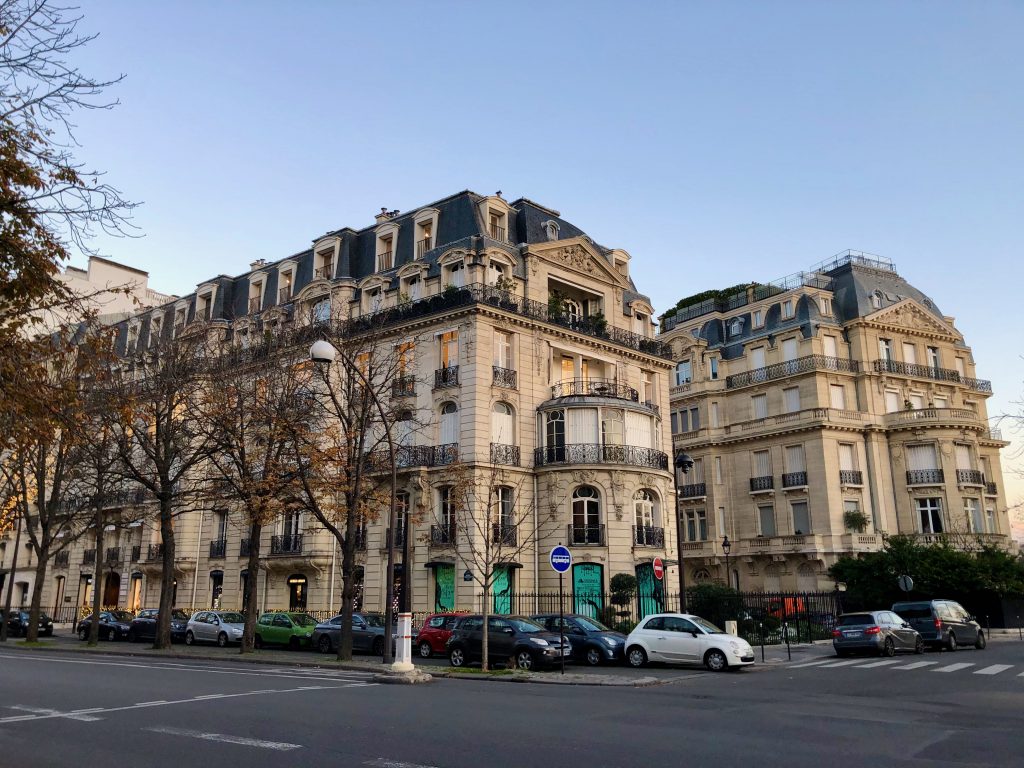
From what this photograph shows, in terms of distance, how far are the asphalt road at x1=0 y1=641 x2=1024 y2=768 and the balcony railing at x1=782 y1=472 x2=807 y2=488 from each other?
3192cm

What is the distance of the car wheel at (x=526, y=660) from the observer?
822 inches

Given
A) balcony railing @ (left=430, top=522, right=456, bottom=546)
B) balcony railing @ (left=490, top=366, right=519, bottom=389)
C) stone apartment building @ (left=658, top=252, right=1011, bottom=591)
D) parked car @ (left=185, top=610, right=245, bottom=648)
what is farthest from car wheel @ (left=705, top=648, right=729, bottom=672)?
stone apartment building @ (left=658, top=252, right=1011, bottom=591)

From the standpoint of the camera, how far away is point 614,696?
14.9m

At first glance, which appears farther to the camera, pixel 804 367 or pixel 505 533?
pixel 804 367

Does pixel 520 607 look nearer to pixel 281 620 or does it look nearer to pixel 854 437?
pixel 281 620

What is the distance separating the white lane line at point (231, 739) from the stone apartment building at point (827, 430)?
42107mm

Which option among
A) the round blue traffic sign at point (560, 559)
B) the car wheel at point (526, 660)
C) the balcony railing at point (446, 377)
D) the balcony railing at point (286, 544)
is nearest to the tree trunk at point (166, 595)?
the balcony railing at point (286, 544)

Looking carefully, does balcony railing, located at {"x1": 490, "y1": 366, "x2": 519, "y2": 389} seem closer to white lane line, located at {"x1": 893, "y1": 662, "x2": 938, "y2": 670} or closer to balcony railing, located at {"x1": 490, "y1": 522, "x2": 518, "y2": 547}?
balcony railing, located at {"x1": 490, "y1": 522, "x2": 518, "y2": 547}

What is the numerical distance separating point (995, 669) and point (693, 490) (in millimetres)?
35331

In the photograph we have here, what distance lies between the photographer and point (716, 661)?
68.7 feet

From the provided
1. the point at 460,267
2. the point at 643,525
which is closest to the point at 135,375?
the point at 460,267

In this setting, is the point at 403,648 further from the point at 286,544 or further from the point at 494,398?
the point at 286,544

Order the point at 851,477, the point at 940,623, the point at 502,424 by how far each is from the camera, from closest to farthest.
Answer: the point at 940,623, the point at 502,424, the point at 851,477

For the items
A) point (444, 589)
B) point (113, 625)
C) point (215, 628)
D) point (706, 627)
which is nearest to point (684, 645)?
point (706, 627)
